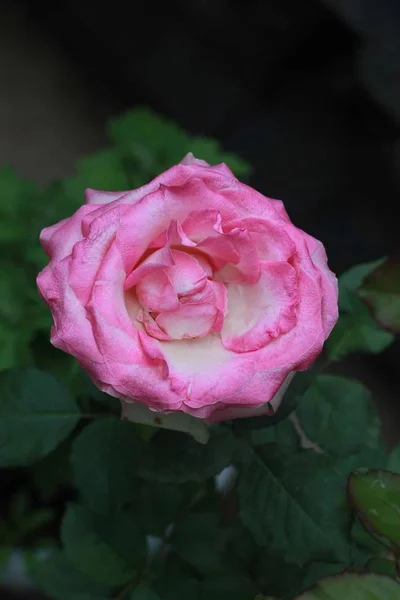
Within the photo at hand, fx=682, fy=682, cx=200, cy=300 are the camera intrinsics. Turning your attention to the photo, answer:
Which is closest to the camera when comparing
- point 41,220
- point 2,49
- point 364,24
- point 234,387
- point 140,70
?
point 234,387

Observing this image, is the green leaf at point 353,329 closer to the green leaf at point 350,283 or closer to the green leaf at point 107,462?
the green leaf at point 350,283

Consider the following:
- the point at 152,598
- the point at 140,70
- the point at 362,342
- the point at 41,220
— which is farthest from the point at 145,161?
the point at 140,70

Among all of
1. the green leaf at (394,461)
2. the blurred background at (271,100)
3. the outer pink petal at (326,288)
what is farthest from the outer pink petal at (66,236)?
the blurred background at (271,100)

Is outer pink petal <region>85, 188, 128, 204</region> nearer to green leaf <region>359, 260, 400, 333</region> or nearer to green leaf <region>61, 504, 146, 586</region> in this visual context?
green leaf <region>359, 260, 400, 333</region>

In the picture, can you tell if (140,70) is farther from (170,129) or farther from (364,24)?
(364,24)

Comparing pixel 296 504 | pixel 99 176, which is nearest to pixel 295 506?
pixel 296 504

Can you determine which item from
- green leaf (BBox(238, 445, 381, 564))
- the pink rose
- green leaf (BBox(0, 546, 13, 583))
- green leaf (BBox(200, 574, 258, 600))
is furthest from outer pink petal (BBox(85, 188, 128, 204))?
green leaf (BBox(0, 546, 13, 583))
